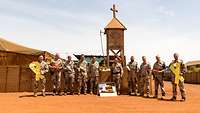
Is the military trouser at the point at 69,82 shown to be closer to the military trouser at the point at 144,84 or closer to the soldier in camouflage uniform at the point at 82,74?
the soldier in camouflage uniform at the point at 82,74

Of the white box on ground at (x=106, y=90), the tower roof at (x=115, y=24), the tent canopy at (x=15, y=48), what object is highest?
the tower roof at (x=115, y=24)

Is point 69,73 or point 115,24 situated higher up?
point 115,24

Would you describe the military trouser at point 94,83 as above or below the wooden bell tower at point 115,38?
below

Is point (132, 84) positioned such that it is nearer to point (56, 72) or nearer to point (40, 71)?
point (56, 72)

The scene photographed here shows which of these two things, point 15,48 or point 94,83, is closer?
point 94,83

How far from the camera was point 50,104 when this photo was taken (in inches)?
499

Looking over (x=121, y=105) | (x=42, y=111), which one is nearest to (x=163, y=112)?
(x=121, y=105)

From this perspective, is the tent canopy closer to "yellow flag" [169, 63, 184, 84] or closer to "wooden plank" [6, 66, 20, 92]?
"wooden plank" [6, 66, 20, 92]

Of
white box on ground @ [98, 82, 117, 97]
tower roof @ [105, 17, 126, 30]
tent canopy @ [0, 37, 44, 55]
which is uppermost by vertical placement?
tower roof @ [105, 17, 126, 30]

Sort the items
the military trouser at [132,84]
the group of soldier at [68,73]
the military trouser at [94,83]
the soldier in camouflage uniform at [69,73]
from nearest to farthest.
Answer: the group of soldier at [68,73], the soldier in camouflage uniform at [69,73], the military trouser at [132,84], the military trouser at [94,83]

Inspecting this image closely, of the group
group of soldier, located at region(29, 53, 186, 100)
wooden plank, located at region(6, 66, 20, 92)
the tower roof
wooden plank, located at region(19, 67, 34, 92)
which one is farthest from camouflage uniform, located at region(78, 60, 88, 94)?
the tower roof

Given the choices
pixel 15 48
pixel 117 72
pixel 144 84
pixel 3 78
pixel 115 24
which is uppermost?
pixel 115 24

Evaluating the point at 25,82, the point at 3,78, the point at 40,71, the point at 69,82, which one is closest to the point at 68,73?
the point at 69,82

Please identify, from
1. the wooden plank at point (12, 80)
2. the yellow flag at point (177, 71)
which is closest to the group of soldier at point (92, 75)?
the yellow flag at point (177, 71)
